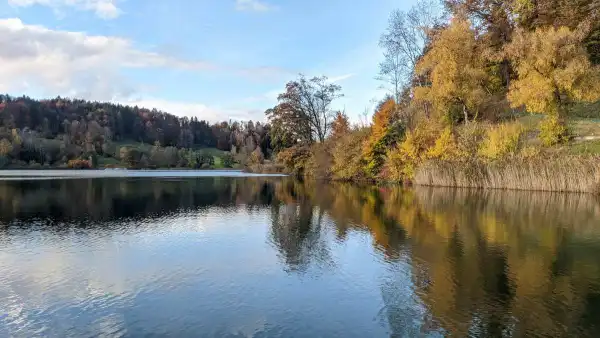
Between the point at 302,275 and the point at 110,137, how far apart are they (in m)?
123

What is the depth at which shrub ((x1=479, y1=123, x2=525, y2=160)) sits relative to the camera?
26.9 metres

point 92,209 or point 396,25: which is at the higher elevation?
point 396,25

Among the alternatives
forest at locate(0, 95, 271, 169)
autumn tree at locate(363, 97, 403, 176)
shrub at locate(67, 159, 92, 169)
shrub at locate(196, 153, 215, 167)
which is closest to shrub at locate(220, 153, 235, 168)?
forest at locate(0, 95, 271, 169)

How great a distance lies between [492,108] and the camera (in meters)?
35.5

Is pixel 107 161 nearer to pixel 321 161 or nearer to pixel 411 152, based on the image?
pixel 321 161

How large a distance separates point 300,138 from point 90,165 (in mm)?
49726

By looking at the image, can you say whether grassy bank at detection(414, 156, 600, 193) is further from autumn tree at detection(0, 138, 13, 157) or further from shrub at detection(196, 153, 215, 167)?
autumn tree at detection(0, 138, 13, 157)

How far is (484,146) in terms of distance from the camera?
28359 millimetres

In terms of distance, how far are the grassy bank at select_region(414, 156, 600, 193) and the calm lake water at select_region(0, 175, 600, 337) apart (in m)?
7.24

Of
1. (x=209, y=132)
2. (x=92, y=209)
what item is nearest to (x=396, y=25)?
(x=92, y=209)

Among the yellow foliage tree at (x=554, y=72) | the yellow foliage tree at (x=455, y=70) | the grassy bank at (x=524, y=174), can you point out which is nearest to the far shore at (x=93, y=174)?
the yellow foliage tree at (x=455, y=70)

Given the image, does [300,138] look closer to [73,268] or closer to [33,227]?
[33,227]

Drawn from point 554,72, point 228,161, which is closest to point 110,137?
point 228,161

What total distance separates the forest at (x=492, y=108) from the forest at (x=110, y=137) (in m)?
39.4
